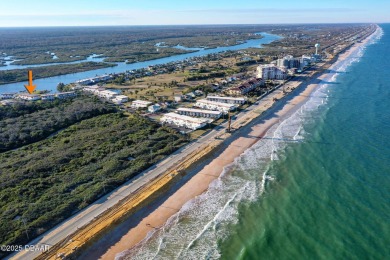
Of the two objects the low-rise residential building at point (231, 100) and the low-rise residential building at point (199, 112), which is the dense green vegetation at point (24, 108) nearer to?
the low-rise residential building at point (199, 112)

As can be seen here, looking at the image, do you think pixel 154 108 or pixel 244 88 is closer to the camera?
pixel 154 108

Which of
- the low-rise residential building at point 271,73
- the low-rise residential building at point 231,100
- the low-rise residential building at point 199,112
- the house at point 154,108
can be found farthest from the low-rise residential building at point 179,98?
the low-rise residential building at point 271,73

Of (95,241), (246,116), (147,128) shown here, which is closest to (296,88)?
(246,116)

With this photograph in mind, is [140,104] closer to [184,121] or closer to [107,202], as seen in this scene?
A: [184,121]

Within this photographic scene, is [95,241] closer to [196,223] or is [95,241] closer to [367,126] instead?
[196,223]

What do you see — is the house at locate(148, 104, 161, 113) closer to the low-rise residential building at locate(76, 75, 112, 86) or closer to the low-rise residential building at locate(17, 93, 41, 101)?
the low-rise residential building at locate(17, 93, 41, 101)

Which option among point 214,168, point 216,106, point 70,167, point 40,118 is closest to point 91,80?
point 40,118
